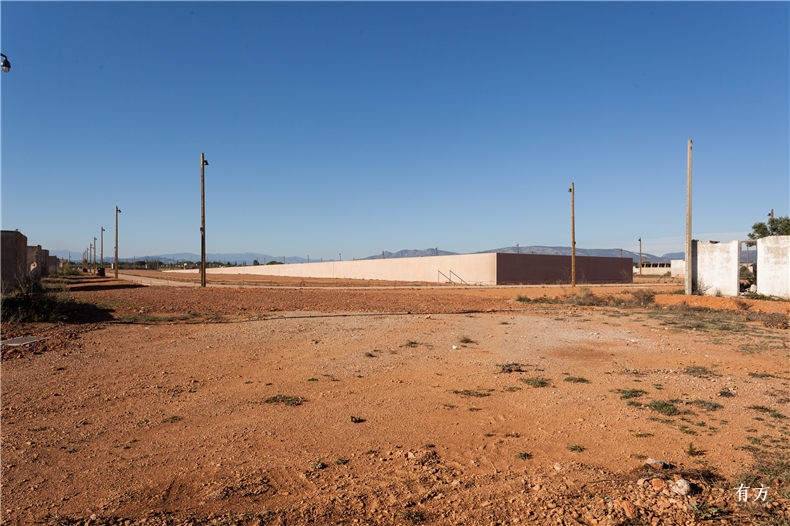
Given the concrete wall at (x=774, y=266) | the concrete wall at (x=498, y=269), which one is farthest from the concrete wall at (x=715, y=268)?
the concrete wall at (x=498, y=269)

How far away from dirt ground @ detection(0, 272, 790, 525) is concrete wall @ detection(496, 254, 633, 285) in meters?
34.7

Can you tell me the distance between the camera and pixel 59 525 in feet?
11.4

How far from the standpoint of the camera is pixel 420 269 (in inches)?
2133

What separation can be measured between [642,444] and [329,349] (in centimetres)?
651

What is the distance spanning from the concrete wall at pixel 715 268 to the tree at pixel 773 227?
2323 cm

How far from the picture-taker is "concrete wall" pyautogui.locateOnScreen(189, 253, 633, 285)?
151 feet

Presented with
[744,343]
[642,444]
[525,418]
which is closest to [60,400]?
[525,418]

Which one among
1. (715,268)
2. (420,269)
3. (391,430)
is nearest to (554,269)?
(420,269)

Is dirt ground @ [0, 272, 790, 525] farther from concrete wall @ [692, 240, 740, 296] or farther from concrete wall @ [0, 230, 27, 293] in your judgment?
concrete wall @ [692, 240, 740, 296]

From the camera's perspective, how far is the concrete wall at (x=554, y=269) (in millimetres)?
46250

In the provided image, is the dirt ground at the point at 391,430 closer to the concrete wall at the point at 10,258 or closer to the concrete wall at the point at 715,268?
the concrete wall at the point at 10,258

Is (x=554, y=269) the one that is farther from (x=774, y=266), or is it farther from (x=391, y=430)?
(x=391, y=430)

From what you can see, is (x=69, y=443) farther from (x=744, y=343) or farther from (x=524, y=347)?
(x=744, y=343)

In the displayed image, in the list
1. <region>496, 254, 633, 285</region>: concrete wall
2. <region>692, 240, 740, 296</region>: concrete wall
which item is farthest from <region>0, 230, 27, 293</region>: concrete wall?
<region>496, 254, 633, 285</region>: concrete wall
